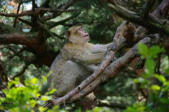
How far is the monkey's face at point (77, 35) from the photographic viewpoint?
6.03m

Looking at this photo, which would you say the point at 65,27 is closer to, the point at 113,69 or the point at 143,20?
the point at 113,69

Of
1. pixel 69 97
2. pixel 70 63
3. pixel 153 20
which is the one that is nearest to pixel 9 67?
pixel 70 63

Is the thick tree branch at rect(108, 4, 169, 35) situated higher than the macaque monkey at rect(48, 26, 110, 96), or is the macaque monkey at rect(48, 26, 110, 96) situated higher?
the thick tree branch at rect(108, 4, 169, 35)

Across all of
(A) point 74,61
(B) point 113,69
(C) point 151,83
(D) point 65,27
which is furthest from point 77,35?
(C) point 151,83

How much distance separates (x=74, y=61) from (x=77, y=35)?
58 centimetres

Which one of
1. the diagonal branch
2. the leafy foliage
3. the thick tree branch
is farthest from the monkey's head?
the leafy foliage

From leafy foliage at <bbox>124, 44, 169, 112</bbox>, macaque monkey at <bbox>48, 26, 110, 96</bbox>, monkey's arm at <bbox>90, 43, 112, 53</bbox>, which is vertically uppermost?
leafy foliage at <bbox>124, 44, 169, 112</bbox>

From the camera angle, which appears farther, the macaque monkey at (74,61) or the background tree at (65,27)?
the macaque monkey at (74,61)

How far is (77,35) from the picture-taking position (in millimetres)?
6102

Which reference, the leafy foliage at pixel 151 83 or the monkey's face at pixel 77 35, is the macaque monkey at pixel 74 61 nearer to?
the monkey's face at pixel 77 35

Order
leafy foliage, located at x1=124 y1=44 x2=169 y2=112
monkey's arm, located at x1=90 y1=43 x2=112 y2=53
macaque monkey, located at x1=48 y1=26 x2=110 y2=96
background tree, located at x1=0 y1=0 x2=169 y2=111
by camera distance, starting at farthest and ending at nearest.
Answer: macaque monkey, located at x1=48 y1=26 x2=110 y2=96 < monkey's arm, located at x1=90 y1=43 x2=112 y2=53 < background tree, located at x1=0 y1=0 x2=169 y2=111 < leafy foliage, located at x1=124 y1=44 x2=169 y2=112

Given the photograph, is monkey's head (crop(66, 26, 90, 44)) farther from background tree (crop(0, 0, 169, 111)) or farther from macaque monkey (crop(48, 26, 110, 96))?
background tree (crop(0, 0, 169, 111))

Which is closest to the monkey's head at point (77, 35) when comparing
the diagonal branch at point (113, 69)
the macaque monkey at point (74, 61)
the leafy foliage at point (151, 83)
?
the macaque monkey at point (74, 61)

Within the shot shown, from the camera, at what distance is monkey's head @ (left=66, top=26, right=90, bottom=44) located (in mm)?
6031
